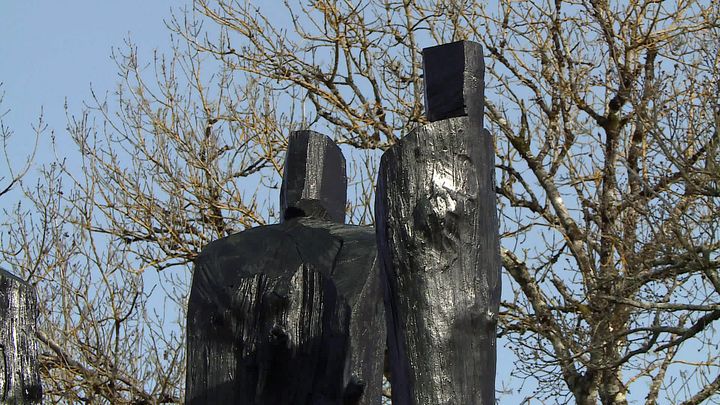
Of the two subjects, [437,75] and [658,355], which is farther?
[658,355]

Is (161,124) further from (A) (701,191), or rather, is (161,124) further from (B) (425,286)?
(B) (425,286)

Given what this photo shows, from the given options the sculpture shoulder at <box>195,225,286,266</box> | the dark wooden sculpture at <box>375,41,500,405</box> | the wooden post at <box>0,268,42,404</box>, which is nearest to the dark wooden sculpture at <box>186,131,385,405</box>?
the sculpture shoulder at <box>195,225,286,266</box>

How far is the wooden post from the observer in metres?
3.73

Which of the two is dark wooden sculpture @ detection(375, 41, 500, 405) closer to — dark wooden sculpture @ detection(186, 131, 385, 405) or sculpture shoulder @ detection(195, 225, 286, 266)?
dark wooden sculpture @ detection(186, 131, 385, 405)

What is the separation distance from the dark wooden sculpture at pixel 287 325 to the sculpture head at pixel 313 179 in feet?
1.05

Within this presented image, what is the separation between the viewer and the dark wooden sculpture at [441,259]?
3.18 metres

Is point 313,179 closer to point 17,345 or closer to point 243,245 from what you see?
point 243,245

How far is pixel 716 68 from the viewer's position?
1054 centimetres

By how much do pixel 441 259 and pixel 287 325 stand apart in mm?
542

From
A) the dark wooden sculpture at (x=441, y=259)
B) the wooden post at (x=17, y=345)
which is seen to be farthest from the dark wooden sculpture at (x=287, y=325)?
the wooden post at (x=17, y=345)

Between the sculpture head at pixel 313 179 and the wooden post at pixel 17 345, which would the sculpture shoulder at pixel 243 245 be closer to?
the sculpture head at pixel 313 179

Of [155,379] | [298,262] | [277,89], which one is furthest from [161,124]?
[298,262]

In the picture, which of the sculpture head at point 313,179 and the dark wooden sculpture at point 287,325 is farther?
the sculpture head at point 313,179

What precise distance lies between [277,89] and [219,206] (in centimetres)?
134
